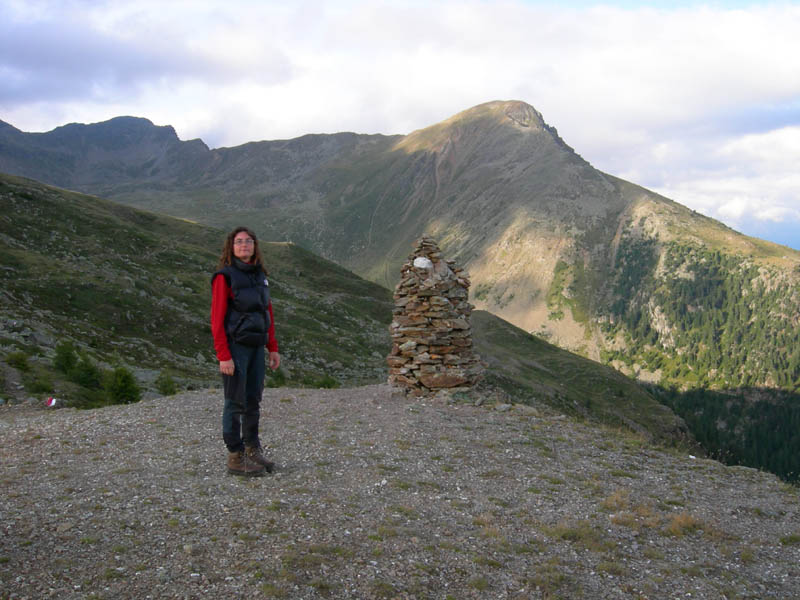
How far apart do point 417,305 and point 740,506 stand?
11.5 metres

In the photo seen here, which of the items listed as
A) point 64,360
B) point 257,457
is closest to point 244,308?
point 257,457

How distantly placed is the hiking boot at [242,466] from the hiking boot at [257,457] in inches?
3.6

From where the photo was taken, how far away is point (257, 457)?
10367 mm

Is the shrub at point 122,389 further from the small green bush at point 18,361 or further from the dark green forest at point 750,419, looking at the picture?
the dark green forest at point 750,419

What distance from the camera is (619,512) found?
9.50 m

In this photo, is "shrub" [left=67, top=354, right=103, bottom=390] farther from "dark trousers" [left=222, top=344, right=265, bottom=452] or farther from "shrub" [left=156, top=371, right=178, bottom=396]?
"dark trousers" [left=222, top=344, right=265, bottom=452]

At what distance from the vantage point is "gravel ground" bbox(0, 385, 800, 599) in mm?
6414

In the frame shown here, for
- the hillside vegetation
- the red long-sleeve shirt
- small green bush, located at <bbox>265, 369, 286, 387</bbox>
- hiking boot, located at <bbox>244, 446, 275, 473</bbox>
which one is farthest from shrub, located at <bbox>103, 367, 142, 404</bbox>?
the red long-sleeve shirt

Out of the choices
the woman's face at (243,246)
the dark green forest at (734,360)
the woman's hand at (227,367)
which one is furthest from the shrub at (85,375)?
the dark green forest at (734,360)

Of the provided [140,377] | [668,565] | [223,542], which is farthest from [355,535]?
[140,377]

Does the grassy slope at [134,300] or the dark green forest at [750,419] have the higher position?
the grassy slope at [134,300]

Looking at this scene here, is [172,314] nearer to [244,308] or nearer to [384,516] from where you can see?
[244,308]

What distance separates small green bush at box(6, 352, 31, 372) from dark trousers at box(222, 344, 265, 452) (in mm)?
18744

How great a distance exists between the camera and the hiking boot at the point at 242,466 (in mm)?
10078
